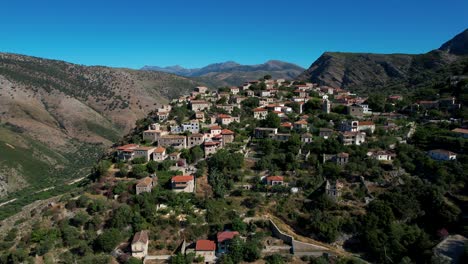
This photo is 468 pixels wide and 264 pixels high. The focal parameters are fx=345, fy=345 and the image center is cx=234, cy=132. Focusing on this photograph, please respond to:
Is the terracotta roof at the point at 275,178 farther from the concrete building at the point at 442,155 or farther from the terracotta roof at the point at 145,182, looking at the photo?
the concrete building at the point at 442,155

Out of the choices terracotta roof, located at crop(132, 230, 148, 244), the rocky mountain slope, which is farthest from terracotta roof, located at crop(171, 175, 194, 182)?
the rocky mountain slope

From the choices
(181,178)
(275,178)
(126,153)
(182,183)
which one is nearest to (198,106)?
(126,153)

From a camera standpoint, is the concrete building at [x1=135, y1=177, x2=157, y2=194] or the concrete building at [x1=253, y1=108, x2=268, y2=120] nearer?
the concrete building at [x1=135, y1=177, x2=157, y2=194]

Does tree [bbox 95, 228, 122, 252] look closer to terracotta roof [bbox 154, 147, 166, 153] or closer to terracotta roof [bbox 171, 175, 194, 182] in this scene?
terracotta roof [bbox 171, 175, 194, 182]

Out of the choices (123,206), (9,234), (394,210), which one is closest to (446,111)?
(394,210)

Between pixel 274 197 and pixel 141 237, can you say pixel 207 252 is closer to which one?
pixel 141 237

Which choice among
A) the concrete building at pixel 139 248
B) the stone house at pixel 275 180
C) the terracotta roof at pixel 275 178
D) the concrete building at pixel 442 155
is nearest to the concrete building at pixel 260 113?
the terracotta roof at pixel 275 178

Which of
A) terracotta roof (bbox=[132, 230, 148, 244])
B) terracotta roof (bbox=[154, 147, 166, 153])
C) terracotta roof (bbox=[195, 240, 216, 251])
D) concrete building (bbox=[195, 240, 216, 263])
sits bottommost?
concrete building (bbox=[195, 240, 216, 263])
